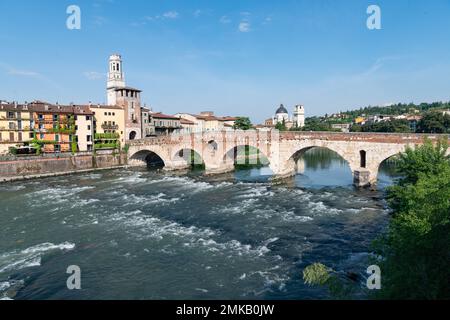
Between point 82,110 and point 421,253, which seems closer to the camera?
point 421,253

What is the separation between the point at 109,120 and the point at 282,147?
3844 cm

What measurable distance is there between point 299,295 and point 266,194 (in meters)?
21.8

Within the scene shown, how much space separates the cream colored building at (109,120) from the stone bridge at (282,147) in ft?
17.3

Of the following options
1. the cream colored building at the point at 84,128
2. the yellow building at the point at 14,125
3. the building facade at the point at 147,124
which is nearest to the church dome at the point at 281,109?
the building facade at the point at 147,124

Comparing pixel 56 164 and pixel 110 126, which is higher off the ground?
pixel 110 126

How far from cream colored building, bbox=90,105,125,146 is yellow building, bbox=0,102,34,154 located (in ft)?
38.7

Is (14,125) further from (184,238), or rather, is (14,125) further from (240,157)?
(184,238)

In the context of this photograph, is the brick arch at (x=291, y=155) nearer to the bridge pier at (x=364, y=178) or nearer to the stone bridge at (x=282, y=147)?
the stone bridge at (x=282, y=147)

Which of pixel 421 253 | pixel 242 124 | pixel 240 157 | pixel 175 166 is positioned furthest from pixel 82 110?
pixel 421 253

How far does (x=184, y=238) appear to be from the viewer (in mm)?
23500

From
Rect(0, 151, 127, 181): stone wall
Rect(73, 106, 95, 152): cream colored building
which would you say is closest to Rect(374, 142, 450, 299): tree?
Rect(0, 151, 127, 181): stone wall

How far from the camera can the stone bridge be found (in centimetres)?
3772

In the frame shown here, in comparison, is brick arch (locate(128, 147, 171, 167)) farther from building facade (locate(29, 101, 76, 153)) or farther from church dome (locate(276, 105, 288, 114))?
church dome (locate(276, 105, 288, 114))
